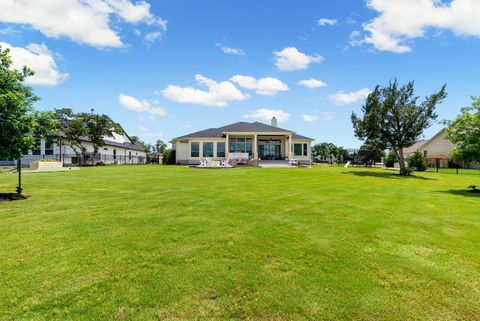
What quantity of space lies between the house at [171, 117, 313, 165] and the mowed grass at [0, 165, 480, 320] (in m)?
28.9

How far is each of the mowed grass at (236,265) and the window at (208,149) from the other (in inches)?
1204

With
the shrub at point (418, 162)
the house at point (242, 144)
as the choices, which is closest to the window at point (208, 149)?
the house at point (242, 144)

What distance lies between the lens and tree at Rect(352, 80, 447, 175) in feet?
75.5

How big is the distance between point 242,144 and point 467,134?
2770 cm

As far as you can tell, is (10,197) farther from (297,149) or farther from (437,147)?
(437,147)

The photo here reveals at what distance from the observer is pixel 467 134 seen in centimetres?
1294

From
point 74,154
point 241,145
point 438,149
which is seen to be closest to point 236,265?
point 241,145

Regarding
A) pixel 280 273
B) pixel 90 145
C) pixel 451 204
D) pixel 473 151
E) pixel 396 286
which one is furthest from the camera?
pixel 90 145

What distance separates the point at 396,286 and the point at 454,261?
1411 millimetres

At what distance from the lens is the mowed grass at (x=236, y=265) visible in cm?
284

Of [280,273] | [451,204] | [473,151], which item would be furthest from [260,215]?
[473,151]

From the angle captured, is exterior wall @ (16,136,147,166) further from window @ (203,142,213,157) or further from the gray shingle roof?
window @ (203,142,213,157)

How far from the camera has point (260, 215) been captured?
6520 millimetres

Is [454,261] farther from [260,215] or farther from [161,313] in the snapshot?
[161,313]
